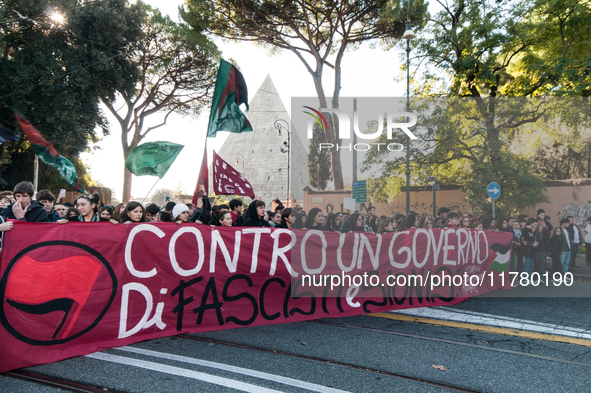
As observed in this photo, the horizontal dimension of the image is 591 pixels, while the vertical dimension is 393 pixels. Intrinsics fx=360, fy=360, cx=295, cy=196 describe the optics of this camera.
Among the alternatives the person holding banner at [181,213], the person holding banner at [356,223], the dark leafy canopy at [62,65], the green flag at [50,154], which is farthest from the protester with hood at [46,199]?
the dark leafy canopy at [62,65]

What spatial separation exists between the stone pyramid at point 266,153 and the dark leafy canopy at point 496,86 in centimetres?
4662

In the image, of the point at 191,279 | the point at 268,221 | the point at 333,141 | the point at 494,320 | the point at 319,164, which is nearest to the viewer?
the point at 191,279

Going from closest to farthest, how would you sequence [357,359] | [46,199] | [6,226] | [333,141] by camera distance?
[6,226]
[357,359]
[46,199]
[333,141]

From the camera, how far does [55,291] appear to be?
3477 mm

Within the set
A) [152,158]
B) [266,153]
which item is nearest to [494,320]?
[152,158]

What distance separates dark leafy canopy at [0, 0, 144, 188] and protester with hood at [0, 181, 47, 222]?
14682 mm

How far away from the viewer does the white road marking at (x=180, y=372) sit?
2.86 metres

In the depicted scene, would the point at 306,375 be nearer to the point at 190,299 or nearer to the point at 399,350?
the point at 399,350

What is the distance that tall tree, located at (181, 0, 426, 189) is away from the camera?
17.8 metres

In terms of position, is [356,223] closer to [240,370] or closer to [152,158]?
[152,158]

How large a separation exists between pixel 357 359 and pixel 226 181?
442 cm

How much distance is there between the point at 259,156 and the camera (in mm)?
66875

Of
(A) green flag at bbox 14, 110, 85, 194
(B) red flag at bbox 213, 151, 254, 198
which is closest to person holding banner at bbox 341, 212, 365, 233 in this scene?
(B) red flag at bbox 213, 151, 254, 198

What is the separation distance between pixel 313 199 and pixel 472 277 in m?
17.7
